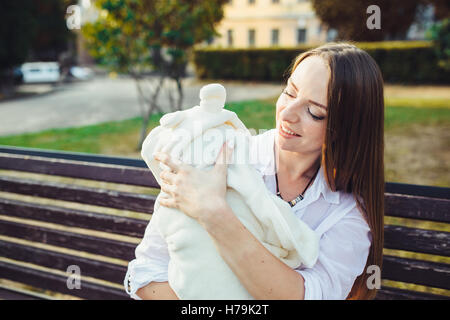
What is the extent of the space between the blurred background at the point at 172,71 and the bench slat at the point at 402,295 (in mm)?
1110

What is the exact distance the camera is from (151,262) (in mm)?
1477

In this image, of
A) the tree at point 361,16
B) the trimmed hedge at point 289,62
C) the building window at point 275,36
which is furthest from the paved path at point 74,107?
the building window at point 275,36

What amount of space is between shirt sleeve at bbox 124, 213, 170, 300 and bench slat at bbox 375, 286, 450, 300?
1.01 metres

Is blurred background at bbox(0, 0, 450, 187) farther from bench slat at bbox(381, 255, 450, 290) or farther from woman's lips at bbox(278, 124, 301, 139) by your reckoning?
bench slat at bbox(381, 255, 450, 290)

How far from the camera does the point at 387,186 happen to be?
1.85 metres

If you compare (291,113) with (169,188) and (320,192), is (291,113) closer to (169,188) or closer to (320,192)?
(320,192)

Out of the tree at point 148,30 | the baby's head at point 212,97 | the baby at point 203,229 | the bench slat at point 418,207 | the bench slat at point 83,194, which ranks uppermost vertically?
the tree at point 148,30

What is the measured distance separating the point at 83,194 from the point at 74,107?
1374cm

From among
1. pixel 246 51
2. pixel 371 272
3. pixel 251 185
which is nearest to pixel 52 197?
pixel 251 185

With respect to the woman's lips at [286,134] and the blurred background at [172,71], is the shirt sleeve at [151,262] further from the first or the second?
the blurred background at [172,71]

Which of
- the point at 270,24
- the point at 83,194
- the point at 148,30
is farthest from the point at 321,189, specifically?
the point at 270,24

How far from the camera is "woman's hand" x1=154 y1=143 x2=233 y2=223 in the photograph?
1240mm

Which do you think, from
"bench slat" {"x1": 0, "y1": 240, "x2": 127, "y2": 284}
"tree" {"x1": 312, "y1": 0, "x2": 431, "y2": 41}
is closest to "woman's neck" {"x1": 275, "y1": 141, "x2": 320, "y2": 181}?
"bench slat" {"x1": 0, "y1": 240, "x2": 127, "y2": 284}

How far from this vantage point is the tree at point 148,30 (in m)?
7.08
